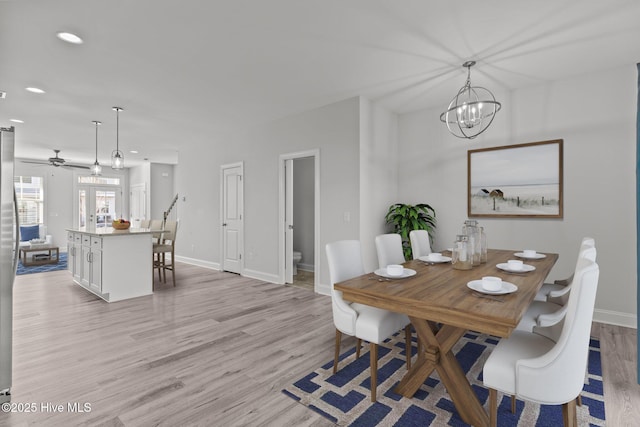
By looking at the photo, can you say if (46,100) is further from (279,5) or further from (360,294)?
(360,294)

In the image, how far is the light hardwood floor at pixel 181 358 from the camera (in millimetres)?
1921

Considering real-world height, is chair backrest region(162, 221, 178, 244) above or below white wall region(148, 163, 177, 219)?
below

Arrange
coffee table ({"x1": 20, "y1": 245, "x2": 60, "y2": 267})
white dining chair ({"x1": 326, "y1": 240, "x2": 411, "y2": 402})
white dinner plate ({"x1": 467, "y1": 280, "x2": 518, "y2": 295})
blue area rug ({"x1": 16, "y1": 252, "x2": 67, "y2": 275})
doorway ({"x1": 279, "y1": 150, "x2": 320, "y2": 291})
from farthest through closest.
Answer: coffee table ({"x1": 20, "y1": 245, "x2": 60, "y2": 267}) < blue area rug ({"x1": 16, "y1": 252, "x2": 67, "y2": 275}) < doorway ({"x1": 279, "y1": 150, "x2": 320, "y2": 291}) < white dining chair ({"x1": 326, "y1": 240, "x2": 411, "y2": 402}) < white dinner plate ({"x1": 467, "y1": 280, "x2": 518, "y2": 295})

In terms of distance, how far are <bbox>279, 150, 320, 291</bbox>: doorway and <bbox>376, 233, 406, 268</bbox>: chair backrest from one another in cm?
163

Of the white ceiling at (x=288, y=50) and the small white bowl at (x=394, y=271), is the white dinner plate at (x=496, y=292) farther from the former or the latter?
the white ceiling at (x=288, y=50)

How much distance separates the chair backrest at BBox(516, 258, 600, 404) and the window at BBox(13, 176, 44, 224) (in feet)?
37.8

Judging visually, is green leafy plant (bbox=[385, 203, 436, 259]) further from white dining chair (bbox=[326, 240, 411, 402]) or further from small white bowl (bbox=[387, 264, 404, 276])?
small white bowl (bbox=[387, 264, 404, 276])

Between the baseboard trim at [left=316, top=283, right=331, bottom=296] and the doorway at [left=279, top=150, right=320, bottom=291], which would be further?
the doorway at [left=279, top=150, right=320, bottom=291]

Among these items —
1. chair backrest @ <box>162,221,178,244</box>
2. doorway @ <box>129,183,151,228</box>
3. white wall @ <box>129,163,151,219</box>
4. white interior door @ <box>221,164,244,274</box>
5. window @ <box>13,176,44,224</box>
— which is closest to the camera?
chair backrest @ <box>162,221,178,244</box>

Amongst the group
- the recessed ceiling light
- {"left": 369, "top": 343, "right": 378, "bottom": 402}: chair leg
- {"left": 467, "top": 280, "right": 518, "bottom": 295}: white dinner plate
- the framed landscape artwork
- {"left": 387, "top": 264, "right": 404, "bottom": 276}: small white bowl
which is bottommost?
{"left": 369, "top": 343, "right": 378, "bottom": 402}: chair leg

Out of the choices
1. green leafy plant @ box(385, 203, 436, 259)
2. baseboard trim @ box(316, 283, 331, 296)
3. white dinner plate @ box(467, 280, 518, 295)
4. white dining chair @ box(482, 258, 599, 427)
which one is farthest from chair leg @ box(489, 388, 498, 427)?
baseboard trim @ box(316, 283, 331, 296)

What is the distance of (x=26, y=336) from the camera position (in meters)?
3.05

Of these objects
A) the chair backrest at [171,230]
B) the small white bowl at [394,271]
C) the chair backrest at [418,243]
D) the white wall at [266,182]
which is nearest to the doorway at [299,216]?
the white wall at [266,182]

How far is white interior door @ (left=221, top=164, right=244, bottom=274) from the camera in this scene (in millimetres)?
5855
